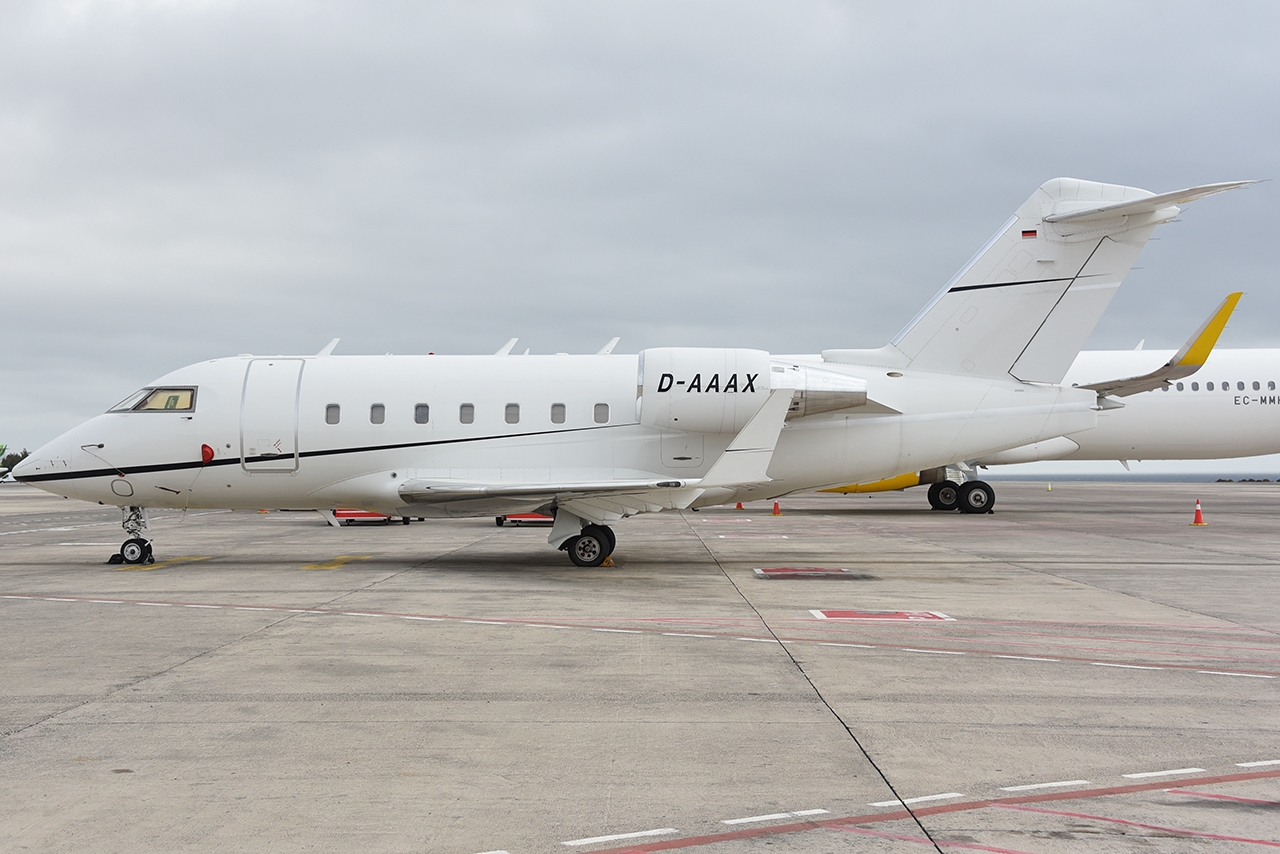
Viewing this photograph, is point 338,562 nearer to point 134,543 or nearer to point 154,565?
point 154,565

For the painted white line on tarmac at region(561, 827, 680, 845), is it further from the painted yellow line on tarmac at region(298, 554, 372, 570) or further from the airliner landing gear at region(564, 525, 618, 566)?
the painted yellow line on tarmac at region(298, 554, 372, 570)

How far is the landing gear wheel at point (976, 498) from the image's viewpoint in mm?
30844

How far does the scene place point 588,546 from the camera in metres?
15.5

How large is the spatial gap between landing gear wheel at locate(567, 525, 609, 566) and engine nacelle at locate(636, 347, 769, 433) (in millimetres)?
2130

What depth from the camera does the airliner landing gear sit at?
15.6 meters

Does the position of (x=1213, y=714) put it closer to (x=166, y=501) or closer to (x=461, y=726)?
(x=461, y=726)

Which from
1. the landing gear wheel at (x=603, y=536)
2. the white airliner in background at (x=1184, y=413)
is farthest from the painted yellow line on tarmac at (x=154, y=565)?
the white airliner in background at (x=1184, y=413)

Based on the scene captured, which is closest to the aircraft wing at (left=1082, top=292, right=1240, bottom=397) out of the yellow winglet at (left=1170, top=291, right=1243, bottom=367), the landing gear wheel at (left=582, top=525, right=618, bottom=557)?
the yellow winglet at (left=1170, top=291, right=1243, bottom=367)

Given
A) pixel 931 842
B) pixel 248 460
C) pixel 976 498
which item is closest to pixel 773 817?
pixel 931 842

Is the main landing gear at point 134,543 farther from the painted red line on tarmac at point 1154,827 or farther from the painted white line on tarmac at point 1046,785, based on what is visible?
the painted red line on tarmac at point 1154,827

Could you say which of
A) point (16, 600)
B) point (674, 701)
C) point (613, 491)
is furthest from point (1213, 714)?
point (16, 600)

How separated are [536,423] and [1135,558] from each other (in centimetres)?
1119

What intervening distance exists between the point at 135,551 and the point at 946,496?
2473 centimetres

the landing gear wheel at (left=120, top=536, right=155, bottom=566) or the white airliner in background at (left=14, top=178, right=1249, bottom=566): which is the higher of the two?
the white airliner in background at (left=14, top=178, right=1249, bottom=566)
